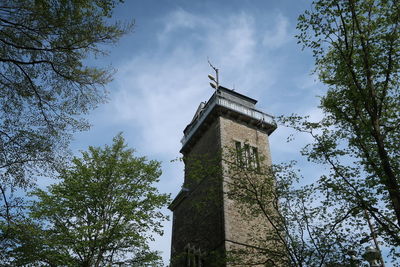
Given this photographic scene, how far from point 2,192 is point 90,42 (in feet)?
14.2

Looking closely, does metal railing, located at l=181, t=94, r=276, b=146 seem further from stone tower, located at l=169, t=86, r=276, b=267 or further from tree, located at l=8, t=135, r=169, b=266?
tree, located at l=8, t=135, r=169, b=266

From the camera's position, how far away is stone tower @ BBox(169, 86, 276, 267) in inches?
696

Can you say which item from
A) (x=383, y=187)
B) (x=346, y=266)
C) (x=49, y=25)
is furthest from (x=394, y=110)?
(x=49, y=25)

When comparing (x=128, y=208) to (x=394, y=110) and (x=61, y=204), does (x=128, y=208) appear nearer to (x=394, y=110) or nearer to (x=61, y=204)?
(x=61, y=204)

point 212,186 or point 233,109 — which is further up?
point 233,109

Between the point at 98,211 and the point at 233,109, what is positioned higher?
the point at 233,109

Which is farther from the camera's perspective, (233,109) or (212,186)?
(233,109)

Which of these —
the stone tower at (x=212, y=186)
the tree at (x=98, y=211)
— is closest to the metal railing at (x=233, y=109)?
the stone tower at (x=212, y=186)

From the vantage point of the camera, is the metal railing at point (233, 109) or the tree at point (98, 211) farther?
the metal railing at point (233, 109)

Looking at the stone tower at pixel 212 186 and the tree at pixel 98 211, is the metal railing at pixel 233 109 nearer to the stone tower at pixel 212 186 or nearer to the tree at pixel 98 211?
the stone tower at pixel 212 186

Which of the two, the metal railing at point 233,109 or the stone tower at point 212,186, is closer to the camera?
the stone tower at point 212,186

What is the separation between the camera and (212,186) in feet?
63.8

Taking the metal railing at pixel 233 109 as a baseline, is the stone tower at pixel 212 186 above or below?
below

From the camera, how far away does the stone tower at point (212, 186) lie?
1767 centimetres
